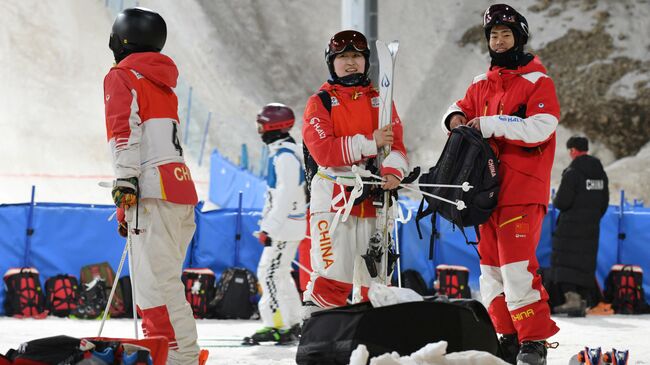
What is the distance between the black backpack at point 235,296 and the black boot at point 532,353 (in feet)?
14.3

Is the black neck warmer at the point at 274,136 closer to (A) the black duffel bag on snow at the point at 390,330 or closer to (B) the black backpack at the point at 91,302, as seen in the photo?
(B) the black backpack at the point at 91,302

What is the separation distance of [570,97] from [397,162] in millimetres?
22748

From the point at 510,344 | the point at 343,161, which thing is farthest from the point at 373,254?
the point at 510,344

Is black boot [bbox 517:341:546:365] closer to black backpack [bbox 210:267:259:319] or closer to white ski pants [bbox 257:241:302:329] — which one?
white ski pants [bbox 257:241:302:329]

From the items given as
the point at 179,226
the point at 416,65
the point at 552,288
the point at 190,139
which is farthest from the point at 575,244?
the point at 416,65

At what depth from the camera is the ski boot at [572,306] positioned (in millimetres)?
9695

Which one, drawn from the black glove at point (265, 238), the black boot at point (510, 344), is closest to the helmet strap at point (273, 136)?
the black glove at point (265, 238)

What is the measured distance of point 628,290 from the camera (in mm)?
9969

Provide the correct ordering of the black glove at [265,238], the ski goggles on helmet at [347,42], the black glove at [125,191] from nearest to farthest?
the black glove at [125,191], the ski goggles on helmet at [347,42], the black glove at [265,238]

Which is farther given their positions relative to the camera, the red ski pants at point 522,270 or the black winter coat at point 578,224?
the black winter coat at point 578,224

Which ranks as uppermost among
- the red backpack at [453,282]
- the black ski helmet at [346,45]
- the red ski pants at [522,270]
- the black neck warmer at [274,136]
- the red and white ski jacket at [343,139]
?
the black ski helmet at [346,45]

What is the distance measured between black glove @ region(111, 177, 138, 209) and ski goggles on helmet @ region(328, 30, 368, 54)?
135cm

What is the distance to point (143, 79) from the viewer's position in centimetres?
511

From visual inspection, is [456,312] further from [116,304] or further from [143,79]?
[116,304]
